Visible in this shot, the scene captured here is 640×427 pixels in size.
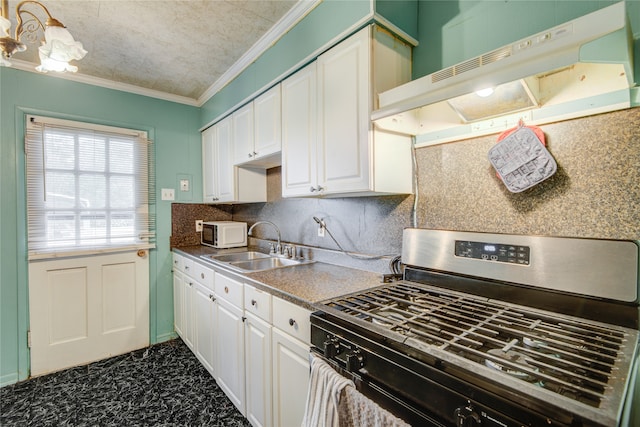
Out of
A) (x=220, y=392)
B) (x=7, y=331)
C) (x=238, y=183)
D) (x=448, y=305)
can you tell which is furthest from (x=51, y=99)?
(x=448, y=305)

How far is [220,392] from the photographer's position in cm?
202

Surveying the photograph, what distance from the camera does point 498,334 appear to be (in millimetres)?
858

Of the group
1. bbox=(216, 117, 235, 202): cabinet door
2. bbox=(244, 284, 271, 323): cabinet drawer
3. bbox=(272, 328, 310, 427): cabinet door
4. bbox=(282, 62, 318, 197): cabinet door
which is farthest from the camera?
bbox=(216, 117, 235, 202): cabinet door

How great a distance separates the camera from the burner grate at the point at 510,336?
630mm

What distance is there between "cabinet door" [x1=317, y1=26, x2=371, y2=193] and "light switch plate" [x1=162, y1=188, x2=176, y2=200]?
6.58ft

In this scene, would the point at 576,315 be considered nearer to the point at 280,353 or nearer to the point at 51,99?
the point at 280,353

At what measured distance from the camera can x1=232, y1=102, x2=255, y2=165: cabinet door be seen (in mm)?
2217

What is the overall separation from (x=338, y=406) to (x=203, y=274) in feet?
5.23

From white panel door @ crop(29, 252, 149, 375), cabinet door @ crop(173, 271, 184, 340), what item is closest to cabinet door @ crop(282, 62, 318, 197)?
cabinet door @ crop(173, 271, 184, 340)

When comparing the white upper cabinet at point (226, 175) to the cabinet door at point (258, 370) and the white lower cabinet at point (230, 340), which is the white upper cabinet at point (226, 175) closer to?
the white lower cabinet at point (230, 340)

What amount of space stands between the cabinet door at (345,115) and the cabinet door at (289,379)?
768 millimetres

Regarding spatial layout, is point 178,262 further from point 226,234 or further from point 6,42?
point 6,42

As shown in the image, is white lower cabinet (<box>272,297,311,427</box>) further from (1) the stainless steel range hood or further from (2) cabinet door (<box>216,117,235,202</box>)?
(2) cabinet door (<box>216,117,235,202</box>)

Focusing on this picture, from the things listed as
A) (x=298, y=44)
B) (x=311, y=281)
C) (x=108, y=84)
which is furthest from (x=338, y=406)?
(x=108, y=84)
